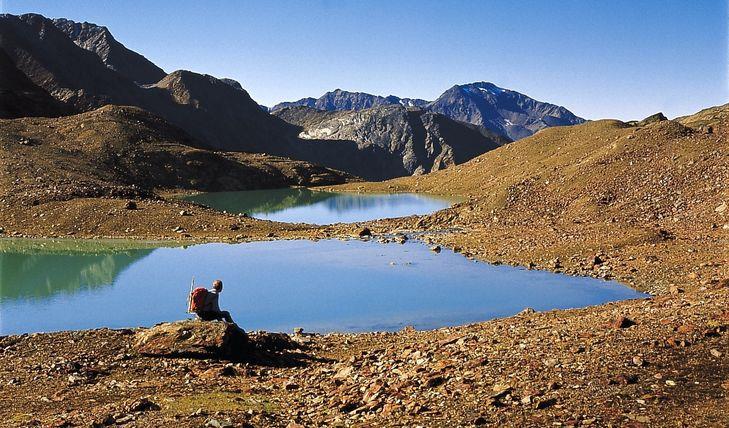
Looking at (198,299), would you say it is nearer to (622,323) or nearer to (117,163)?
(622,323)

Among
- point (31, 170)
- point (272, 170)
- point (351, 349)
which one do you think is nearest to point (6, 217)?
point (31, 170)

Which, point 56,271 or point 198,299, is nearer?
point 198,299

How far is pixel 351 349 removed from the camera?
2142 cm

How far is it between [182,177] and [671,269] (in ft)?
322

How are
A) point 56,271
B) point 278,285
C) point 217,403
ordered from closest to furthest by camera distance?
1. point 217,403
2. point 278,285
3. point 56,271

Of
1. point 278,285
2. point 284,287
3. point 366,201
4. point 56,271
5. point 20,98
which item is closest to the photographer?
point 284,287

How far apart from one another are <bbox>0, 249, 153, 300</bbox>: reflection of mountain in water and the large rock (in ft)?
61.8

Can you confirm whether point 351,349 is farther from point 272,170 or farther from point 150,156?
point 272,170

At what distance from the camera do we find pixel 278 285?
36.0 metres

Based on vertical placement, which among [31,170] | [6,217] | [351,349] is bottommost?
[351,349]

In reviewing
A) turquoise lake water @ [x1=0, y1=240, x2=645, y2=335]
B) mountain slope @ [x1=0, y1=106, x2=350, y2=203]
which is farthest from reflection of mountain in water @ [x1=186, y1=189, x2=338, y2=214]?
turquoise lake water @ [x1=0, y1=240, x2=645, y2=335]

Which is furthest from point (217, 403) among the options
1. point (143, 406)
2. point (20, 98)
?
point (20, 98)

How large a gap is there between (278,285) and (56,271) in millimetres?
16505

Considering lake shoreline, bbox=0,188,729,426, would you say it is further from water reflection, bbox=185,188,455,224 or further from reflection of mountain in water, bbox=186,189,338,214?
reflection of mountain in water, bbox=186,189,338,214
